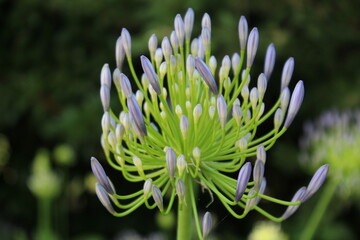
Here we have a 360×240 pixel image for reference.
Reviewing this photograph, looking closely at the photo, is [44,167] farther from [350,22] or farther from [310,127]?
[350,22]

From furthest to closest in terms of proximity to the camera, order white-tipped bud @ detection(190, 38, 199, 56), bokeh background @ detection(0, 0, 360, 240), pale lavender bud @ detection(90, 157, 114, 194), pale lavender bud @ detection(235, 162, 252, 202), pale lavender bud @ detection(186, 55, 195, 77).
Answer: bokeh background @ detection(0, 0, 360, 240)
white-tipped bud @ detection(190, 38, 199, 56)
pale lavender bud @ detection(186, 55, 195, 77)
pale lavender bud @ detection(90, 157, 114, 194)
pale lavender bud @ detection(235, 162, 252, 202)

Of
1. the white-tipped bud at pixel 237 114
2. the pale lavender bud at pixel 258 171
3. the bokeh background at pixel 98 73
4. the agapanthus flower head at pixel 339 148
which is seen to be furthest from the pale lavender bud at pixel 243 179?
the bokeh background at pixel 98 73

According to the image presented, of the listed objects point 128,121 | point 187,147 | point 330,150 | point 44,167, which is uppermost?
point 44,167

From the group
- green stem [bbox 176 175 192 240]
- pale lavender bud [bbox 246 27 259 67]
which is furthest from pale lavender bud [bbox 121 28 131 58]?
green stem [bbox 176 175 192 240]

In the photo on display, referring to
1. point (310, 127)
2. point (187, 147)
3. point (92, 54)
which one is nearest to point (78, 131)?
point (92, 54)

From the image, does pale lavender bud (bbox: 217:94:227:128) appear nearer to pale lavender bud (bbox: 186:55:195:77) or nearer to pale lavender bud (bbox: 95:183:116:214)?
pale lavender bud (bbox: 186:55:195:77)

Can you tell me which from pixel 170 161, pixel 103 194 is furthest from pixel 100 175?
pixel 170 161

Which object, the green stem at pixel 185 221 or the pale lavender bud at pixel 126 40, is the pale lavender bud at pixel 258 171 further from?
the pale lavender bud at pixel 126 40
